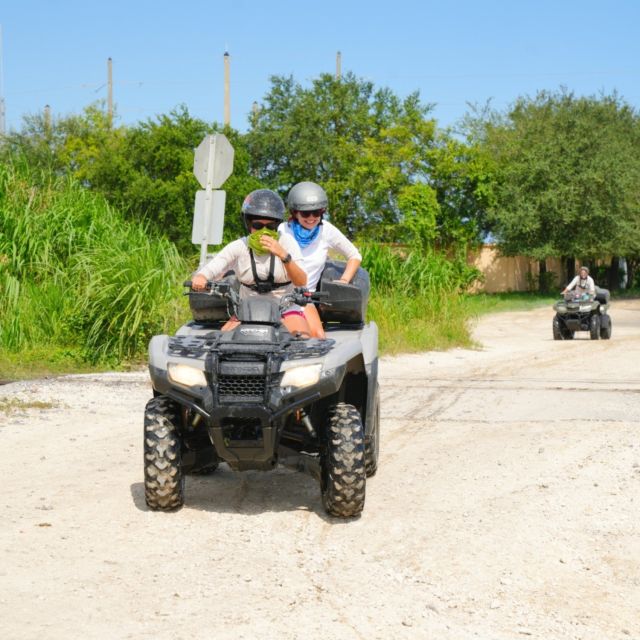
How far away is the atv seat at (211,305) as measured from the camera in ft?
22.9

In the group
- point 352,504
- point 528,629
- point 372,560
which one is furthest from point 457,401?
point 528,629

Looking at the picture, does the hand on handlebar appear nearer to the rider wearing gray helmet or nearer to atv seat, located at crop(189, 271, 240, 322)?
atv seat, located at crop(189, 271, 240, 322)

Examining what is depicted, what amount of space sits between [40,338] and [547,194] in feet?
114

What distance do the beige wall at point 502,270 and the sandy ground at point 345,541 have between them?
43.0 metres

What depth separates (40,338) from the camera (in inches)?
578

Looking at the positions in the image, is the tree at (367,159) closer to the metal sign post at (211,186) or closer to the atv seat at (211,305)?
the metal sign post at (211,186)

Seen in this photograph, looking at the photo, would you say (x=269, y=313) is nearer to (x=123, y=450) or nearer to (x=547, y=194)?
(x=123, y=450)

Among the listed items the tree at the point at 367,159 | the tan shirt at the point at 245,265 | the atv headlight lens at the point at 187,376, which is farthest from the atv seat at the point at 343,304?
the tree at the point at 367,159

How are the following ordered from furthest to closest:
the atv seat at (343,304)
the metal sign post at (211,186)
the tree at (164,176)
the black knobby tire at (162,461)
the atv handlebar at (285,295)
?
1. the tree at (164,176)
2. the metal sign post at (211,186)
3. the atv seat at (343,304)
4. the atv handlebar at (285,295)
5. the black knobby tire at (162,461)

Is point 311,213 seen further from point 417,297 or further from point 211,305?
point 417,297

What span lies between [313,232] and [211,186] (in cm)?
581

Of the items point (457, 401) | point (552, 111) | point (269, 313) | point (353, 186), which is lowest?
point (457, 401)

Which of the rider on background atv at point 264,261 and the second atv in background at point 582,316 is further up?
the rider on background atv at point 264,261

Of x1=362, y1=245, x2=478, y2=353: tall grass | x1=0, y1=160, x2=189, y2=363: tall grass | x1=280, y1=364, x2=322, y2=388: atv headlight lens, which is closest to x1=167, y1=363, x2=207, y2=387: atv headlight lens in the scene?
x1=280, y1=364, x2=322, y2=388: atv headlight lens
